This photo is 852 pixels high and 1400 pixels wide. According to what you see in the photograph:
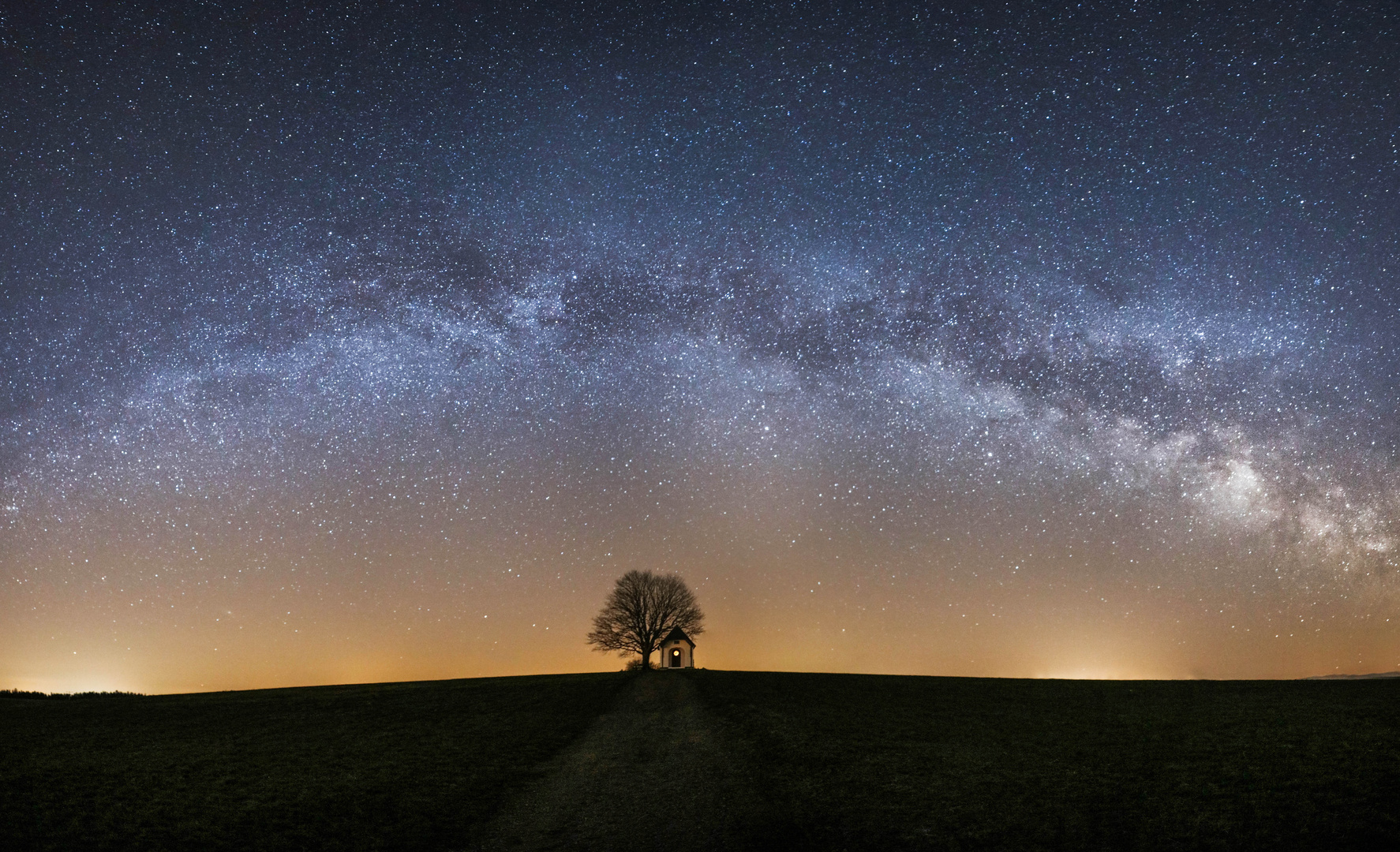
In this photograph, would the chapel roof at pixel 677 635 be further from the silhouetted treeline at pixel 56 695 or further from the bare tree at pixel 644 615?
the silhouetted treeline at pixel 56 695

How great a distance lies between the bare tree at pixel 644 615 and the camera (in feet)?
190

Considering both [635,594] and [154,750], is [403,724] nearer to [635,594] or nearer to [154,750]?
[154,750]

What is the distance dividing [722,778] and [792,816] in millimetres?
3064

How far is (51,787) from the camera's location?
13609 mm

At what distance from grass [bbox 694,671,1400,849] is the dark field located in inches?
2.7

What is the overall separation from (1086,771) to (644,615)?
47.5 m

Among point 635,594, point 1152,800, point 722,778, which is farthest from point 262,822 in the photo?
point 635,594

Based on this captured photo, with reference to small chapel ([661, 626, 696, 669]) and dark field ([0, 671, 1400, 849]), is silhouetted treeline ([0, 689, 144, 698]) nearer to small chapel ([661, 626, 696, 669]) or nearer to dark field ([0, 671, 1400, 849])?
dark field ([0, 671, 1400, 849])

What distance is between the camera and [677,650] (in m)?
59.4

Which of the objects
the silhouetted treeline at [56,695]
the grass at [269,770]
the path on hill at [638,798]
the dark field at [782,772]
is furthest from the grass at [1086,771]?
the silhouetted treeline at [56,695]

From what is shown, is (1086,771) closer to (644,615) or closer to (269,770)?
Result: (269,770)

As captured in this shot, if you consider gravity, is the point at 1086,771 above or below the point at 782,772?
above

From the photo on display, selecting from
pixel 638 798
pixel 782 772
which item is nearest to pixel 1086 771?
pixel 782 772

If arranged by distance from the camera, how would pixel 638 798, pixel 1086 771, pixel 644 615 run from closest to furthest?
pixel 638 798
pixel 1086 771
pixel 644 615
